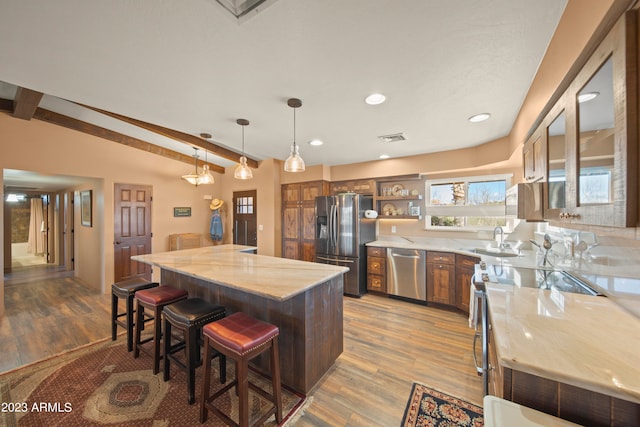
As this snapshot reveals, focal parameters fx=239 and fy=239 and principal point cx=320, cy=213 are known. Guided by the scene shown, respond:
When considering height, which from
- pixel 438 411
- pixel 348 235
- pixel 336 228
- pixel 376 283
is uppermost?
pixel 336 228

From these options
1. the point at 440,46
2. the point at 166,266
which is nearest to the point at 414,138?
the point at 440,46

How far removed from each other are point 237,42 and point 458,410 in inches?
114

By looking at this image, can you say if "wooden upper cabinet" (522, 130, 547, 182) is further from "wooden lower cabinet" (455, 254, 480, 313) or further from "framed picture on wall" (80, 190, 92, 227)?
"framed picture on wall" (80, 190, 92, 227)

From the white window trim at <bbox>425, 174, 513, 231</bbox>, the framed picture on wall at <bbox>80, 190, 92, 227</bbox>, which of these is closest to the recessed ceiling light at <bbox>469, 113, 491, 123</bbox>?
the white window trim at <bbox>425, 174, 513, 231</bbox>

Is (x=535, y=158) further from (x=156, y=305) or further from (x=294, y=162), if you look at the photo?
(x=156, y=305)

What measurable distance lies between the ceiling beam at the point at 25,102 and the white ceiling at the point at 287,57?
1.24 m

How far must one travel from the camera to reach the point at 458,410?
170cm

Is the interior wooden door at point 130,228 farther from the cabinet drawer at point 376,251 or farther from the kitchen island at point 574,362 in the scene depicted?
the kitchen island at point 574,362

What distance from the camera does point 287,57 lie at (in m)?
1.62

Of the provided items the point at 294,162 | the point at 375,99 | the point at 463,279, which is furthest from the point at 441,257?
the point at 294,162

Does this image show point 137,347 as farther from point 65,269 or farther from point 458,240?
point 65,269

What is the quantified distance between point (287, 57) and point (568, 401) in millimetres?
2150

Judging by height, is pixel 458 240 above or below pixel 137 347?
above

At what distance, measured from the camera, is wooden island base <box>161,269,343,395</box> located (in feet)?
6.02
